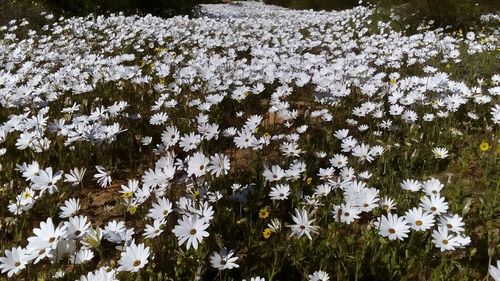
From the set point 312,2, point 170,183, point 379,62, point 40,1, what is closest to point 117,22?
point 40,1

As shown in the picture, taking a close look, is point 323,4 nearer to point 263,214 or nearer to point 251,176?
point 251,176

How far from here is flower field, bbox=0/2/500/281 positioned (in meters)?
2.46

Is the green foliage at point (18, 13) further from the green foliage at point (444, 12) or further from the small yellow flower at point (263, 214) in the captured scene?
the small yellow flower at point (263, 214)

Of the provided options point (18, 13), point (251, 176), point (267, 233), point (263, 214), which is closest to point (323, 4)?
point (18, 13)

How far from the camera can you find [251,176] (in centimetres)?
354

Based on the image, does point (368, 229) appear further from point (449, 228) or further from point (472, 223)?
point (472, 223)

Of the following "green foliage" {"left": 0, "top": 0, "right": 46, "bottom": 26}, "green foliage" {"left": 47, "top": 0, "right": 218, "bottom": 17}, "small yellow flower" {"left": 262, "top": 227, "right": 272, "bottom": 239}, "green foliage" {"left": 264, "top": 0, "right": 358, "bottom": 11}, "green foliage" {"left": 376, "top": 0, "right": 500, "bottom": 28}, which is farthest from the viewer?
"green foliage" {"left": 264, "top": 0, "right": 358, "bottom": 11}

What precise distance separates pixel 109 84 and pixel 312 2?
101 ft

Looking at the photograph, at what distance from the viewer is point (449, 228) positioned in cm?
241

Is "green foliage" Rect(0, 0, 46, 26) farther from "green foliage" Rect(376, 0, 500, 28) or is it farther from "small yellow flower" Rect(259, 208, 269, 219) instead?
"small yellow flower" Rect(259, 208, 269, 219)

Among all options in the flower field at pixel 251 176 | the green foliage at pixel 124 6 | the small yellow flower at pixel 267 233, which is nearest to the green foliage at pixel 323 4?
the green foliage at pixel 124 6

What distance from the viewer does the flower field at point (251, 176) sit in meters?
2.46

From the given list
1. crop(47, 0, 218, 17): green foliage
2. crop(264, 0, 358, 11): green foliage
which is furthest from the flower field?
crop(264, 0, 358, 11): green foliage

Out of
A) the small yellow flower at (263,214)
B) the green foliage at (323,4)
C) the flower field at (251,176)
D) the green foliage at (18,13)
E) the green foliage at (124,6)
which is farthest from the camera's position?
the green foliage at (323,4)
